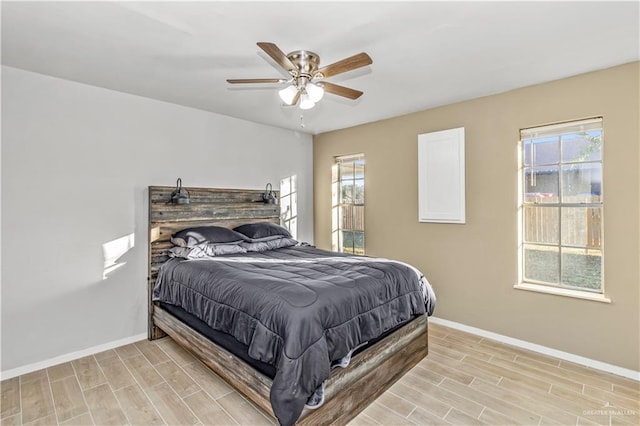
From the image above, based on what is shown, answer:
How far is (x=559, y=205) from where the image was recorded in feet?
10.4

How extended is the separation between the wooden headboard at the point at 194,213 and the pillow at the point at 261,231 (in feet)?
0.82

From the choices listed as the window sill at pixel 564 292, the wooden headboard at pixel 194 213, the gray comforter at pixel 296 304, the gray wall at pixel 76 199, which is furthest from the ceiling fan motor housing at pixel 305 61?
the window sill at pixel 564 292

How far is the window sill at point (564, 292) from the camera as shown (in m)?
2.89

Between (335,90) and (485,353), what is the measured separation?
2.85m

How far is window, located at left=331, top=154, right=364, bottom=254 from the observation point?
493cm

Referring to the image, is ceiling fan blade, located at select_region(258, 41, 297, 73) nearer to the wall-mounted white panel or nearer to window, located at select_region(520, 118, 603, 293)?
the wall-mounted white panel

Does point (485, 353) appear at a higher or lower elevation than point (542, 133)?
lower

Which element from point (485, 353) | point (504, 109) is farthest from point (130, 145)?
point (485, 353)

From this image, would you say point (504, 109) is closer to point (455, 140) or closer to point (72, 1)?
point (455, 140)

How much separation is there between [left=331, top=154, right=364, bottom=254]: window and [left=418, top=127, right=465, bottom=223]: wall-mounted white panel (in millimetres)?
1060

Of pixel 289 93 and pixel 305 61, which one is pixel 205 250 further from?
pixel 305 61

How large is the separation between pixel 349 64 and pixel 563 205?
2602 mm

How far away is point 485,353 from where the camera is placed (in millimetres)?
3152

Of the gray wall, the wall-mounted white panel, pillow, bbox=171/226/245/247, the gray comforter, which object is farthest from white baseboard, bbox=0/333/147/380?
the wall-mounted white panel
